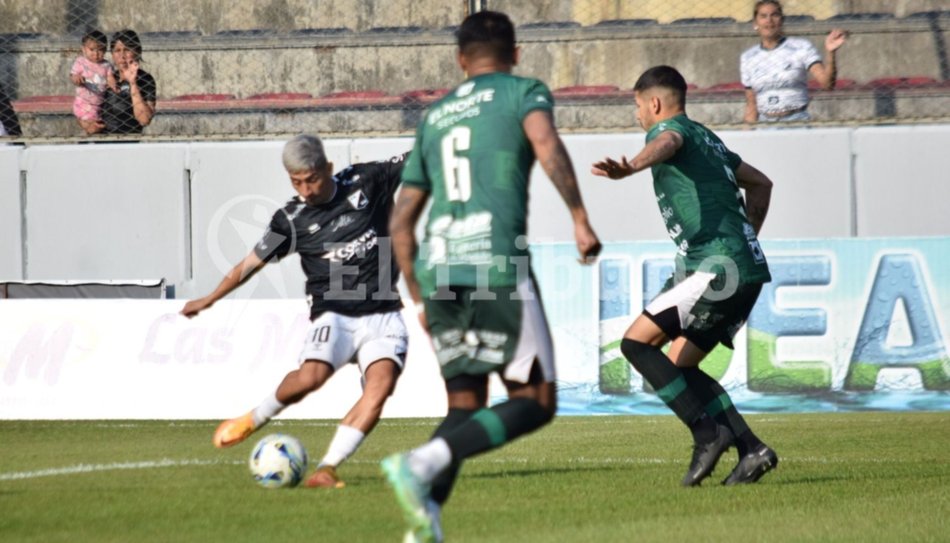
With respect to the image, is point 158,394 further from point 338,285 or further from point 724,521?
point 724,521

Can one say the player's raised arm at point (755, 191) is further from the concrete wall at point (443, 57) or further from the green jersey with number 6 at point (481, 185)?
the concrete wall at point (443, 57)

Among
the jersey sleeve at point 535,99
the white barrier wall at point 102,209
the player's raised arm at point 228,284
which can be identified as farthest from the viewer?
the white barrier wall at point 102,209

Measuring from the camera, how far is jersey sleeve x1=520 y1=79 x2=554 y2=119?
521cm

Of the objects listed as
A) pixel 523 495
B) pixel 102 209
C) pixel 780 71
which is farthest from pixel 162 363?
pixel 523 495

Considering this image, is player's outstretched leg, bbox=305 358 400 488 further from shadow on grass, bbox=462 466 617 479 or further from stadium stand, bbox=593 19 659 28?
stadium stand, bbox=593 19 659 28

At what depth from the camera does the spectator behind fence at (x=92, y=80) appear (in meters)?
16.4

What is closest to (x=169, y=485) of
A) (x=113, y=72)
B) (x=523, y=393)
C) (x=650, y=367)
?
(x=650, y=367)

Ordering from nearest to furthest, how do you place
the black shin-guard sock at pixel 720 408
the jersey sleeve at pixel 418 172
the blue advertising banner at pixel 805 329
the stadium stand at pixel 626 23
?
the jersey sleeve at pixel 418 172 < the black shin-guard sock at pixel 720 408 < the blue advertising banner at pixel 805 329 < the stadium stand at pixel 626 23

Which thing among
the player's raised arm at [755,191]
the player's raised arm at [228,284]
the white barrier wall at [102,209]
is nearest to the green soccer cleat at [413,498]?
the player's raised arm at [228,284]

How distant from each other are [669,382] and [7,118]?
37.1 feet

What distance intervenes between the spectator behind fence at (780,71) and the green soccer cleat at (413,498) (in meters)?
11.8

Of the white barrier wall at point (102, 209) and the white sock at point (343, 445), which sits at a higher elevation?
the white barrier wall at point (102, 209)

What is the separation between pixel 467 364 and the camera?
16.9ft

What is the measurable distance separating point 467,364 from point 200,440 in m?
6.15
